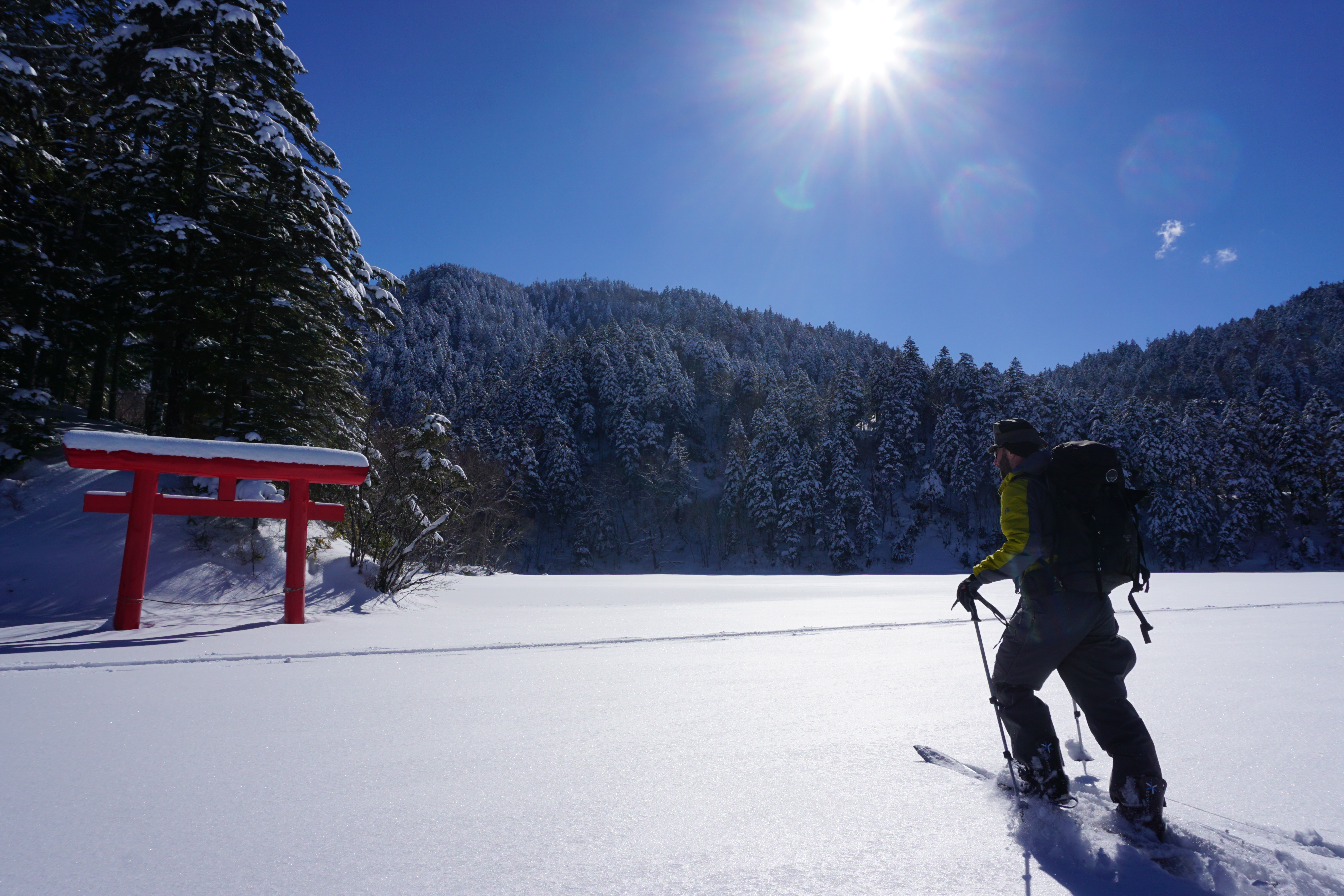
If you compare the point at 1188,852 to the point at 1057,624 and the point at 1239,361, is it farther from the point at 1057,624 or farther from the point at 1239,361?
the point at 1239,361

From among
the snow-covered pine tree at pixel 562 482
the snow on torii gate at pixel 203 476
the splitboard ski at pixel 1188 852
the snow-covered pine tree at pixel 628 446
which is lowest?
the splitboard ski at pixel 1188 852

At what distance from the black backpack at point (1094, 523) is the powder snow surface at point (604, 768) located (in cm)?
93

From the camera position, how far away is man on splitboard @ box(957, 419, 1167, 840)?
8.04ft

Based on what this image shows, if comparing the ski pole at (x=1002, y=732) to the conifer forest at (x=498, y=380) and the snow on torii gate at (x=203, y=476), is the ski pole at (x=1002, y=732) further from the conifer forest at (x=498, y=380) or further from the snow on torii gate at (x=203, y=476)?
the conifer forest at (x=498, y=380)

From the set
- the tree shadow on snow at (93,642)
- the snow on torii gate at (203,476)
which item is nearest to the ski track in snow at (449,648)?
the tree shadow on snow at (93,642)

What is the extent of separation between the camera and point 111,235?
11.0 metres

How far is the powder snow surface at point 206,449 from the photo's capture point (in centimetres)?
618

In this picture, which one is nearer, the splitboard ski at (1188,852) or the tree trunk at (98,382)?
the splitboard ski at (1188,852)

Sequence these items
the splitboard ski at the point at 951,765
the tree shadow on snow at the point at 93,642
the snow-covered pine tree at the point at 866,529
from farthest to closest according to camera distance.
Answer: the snow-covered pine tree at the point at 866,529 → the tree shadow on snow at the point at 93,642 → the splitboard ski at the point at 951,765

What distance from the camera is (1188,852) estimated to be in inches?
80.9

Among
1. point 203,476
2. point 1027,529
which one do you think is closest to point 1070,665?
point 1027,529

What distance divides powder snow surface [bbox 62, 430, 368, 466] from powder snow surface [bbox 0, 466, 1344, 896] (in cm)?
191

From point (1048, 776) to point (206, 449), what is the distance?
8.22 metres

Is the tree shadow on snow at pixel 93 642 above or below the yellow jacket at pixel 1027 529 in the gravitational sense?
below
